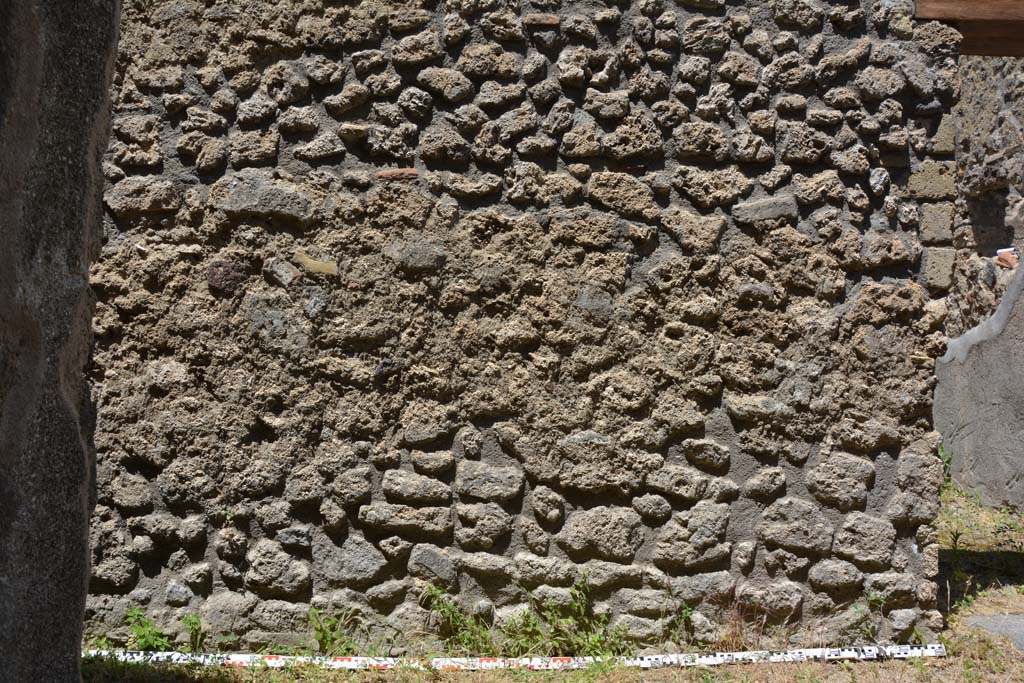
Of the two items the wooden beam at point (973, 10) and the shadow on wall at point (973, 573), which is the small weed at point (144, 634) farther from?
the wooden beam at point (973, 10)

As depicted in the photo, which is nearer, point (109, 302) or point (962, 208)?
point (109, 302)

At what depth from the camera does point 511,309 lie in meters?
3.58

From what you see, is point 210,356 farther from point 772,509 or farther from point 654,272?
point 772,509

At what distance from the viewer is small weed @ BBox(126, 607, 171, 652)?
3514 millimetres

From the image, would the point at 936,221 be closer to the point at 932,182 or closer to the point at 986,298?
the point at 932,182

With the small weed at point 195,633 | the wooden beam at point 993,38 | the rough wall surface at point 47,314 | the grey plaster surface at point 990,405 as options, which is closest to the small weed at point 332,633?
the small weed at point 195,633

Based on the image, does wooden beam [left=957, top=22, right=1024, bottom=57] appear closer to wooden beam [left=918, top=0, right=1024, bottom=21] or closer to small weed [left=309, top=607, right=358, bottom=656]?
wooden beam [left=918, top=0, right=1024, bottom=21]

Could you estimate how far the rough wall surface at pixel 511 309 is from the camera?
3.54m

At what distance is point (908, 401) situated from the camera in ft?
11.8

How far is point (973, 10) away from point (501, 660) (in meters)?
3.22

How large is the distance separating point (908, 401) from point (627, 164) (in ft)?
4.81

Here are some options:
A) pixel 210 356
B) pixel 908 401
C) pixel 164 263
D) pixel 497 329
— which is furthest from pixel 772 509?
pixel 164 263

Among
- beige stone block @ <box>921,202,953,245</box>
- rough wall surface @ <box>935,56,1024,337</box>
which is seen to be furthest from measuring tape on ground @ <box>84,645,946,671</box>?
rough wall surface @ <box>935,56,1024,337</box>

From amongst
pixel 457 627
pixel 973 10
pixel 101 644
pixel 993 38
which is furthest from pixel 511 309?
pixel 993 38
